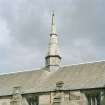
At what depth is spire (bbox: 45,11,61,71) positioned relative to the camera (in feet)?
141

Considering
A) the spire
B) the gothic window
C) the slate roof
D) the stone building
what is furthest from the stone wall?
the spire

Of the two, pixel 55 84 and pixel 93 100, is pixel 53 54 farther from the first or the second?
pixel 93 100

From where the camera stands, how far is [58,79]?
39.2m

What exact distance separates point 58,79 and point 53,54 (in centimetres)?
570

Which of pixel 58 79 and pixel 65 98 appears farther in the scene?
pixel 58 79

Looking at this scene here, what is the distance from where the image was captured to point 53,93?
36.4 metres

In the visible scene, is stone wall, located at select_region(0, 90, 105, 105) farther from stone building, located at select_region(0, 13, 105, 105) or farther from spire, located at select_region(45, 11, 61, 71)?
spire, located at select_region(45, 11, 61, 71)

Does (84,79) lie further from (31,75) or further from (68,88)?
(31,75)

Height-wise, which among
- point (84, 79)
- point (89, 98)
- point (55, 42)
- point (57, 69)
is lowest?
point (89, 98)

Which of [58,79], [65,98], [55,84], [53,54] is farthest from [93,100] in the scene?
[53,54]

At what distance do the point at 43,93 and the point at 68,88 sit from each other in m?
2.90

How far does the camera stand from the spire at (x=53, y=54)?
141ft

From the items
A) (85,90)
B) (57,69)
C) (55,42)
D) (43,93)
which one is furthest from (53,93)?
(55,42)

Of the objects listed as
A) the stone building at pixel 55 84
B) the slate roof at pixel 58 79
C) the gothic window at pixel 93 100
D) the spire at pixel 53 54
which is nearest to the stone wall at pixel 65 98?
the stone building at pixel 55 84
